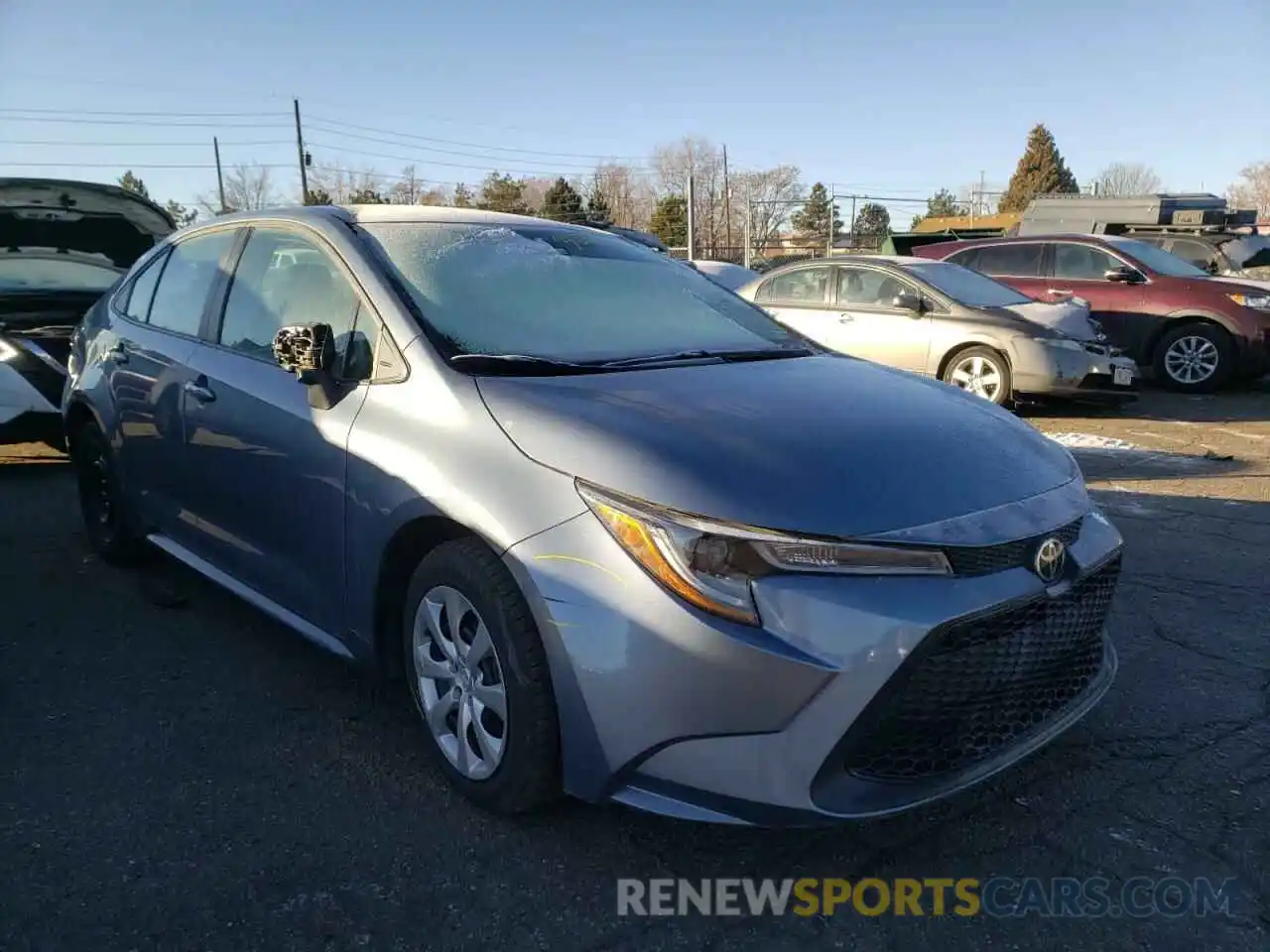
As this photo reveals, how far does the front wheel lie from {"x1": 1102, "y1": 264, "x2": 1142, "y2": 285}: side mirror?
2958 mm

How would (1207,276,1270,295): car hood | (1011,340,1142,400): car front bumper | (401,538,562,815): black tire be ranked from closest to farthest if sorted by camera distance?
(401,538,562,815): black tire
(1011,340,1142,400): car front bumper
(1207,276,1270,295): car hood

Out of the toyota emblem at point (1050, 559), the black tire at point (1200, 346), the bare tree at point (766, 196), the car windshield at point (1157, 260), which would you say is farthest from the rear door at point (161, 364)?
the bare tree at point (766, 196)

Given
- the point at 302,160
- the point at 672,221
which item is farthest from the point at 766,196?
the point at 302,160

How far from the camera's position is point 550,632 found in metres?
2.23

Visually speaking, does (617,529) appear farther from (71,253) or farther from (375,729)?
(71,253)

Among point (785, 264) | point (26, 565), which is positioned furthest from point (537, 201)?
point (26, 565)

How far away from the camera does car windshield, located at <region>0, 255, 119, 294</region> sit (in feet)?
21.9

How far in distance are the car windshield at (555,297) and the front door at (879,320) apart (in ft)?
17.4

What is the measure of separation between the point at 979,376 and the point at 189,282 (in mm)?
6526

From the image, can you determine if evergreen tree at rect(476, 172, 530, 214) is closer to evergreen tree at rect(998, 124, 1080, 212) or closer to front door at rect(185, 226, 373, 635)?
evergreen tree at rect(998, 124, 1080, 212)

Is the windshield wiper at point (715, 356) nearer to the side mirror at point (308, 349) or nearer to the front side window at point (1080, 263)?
the side mirror at point (308, 349)

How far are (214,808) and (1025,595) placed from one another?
6.95 feet

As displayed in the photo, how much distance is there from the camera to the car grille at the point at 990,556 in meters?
2.18

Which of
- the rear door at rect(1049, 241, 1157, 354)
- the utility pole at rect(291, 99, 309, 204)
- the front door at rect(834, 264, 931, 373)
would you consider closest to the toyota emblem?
the front door at rect(834, 264, 931, 373)
